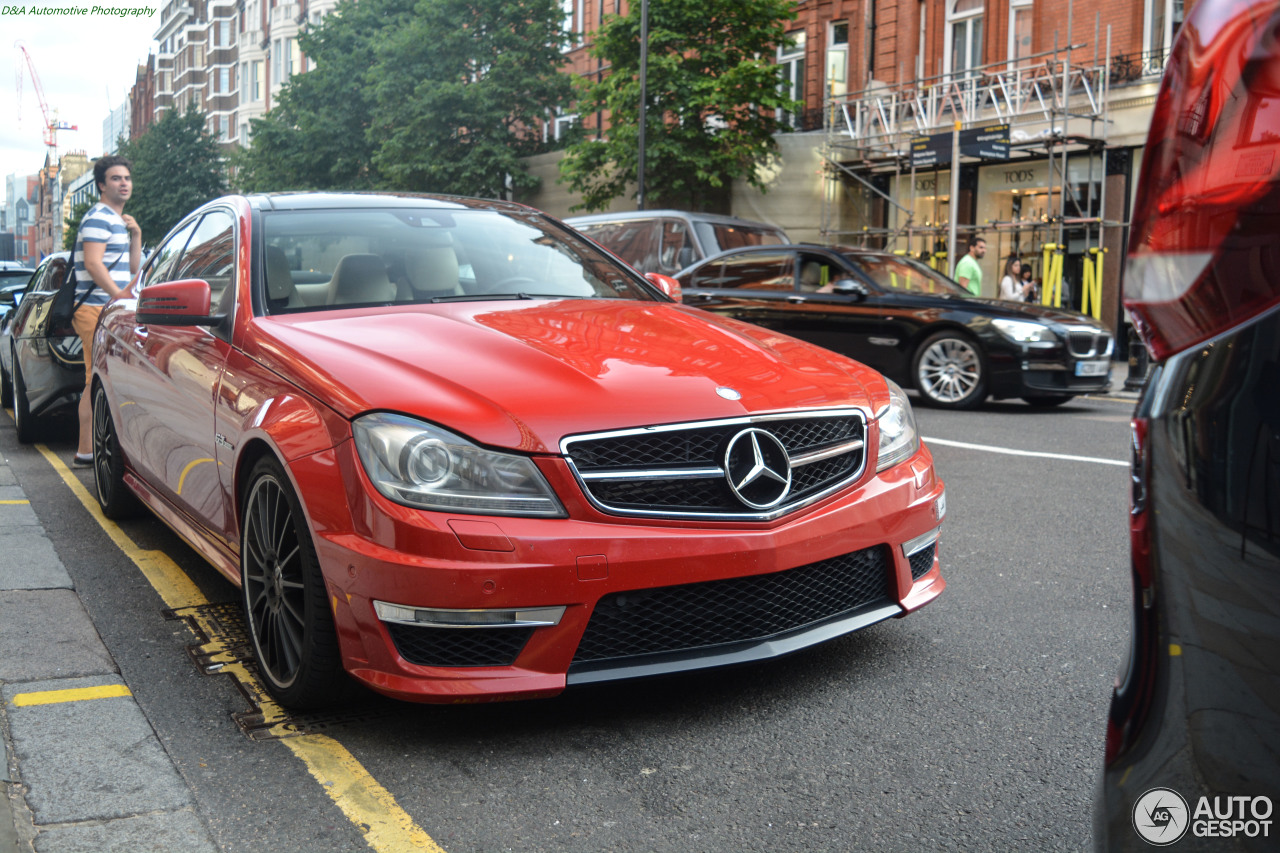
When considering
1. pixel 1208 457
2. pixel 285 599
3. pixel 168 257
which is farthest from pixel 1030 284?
pixel 1208 457

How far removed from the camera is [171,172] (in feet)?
185

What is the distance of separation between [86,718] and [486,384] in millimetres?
1429

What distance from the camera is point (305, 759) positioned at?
3131mm

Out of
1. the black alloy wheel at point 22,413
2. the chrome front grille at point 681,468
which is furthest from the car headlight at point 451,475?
the black alloy wheel at point 22,413

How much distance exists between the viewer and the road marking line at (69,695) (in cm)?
350

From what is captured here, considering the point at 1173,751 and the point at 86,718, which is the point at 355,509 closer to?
the point at 86,718

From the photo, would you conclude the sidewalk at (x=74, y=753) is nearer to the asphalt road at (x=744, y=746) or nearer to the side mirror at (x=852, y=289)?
the asphalt road at (x=744, y=746)

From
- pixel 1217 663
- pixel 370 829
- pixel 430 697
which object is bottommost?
pixel 370 829

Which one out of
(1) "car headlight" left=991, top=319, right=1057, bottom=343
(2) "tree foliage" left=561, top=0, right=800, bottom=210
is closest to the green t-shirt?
(1) "car headlight" left=991, top=319, right=1057, bottom=343

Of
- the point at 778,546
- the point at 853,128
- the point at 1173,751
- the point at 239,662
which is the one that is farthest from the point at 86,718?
the point at 853,128

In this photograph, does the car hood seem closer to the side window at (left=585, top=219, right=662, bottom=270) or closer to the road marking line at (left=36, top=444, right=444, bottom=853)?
the road marking line at (left=36, top=444, right=444, bottom=853)

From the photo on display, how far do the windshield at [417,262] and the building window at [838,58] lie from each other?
24.6 meters

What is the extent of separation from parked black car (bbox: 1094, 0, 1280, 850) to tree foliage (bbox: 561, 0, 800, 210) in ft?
82.7

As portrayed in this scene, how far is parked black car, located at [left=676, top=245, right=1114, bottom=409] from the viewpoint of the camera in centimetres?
1124
